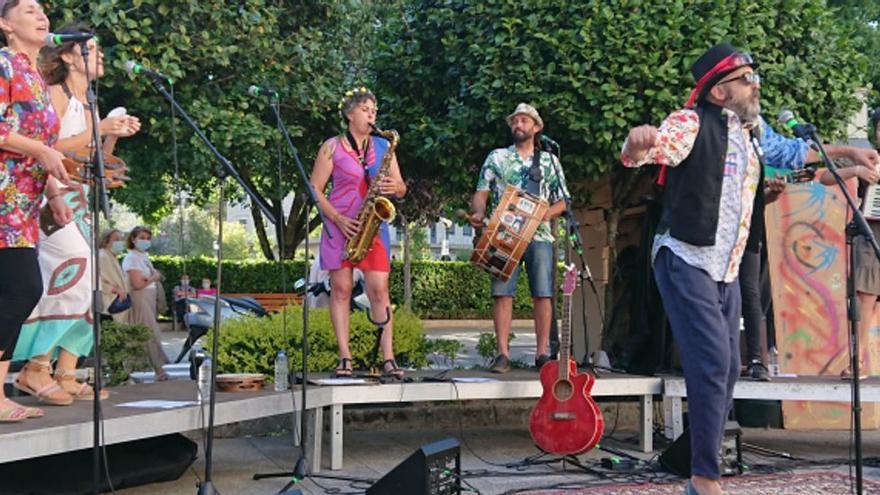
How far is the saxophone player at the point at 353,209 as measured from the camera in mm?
6117

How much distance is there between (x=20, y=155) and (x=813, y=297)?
5.87m

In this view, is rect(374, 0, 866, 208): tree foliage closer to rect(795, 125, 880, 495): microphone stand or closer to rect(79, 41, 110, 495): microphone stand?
rect(795, 125, 880, 495): microphone stand

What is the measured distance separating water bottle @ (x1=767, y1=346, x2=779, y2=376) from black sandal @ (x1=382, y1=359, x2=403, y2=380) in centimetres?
Result: 292

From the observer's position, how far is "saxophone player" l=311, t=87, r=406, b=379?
20.1 ft

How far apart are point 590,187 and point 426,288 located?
16.5 metres

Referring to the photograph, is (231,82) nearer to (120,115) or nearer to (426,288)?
(120,115)

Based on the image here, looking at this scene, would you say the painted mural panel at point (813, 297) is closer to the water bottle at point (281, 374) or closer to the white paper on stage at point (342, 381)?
the white paper on stage at point (342, 381)

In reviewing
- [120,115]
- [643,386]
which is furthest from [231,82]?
[643,386]

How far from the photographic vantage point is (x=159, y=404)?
4.74 metres

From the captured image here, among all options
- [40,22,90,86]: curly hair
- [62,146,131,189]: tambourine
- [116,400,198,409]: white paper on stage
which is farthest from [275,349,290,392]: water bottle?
[40,22,90,86]: curly hair

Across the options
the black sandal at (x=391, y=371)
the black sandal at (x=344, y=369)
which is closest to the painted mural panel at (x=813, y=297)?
the black sandal at (x=391, y=371)

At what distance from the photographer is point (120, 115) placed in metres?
4.45

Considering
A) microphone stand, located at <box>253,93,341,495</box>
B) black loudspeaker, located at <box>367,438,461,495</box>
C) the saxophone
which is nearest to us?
black loudspeaker, located at <box>367,438,461,495</box>

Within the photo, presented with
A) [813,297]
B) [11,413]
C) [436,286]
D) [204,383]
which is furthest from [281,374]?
[436,286]
